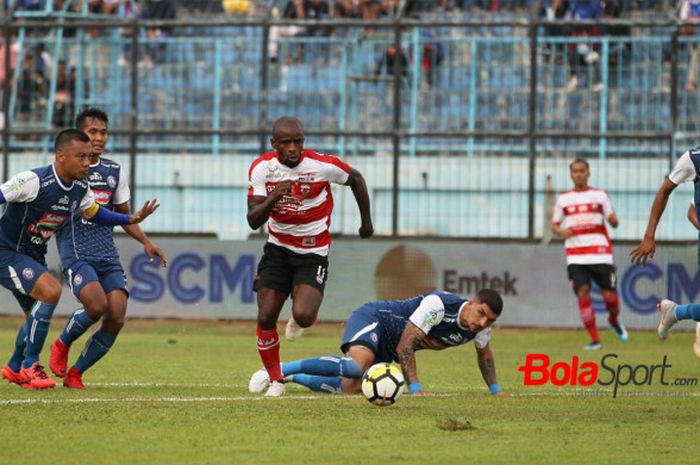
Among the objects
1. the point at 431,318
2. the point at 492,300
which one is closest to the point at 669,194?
the point at 492,300

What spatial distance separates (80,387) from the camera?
468 inches

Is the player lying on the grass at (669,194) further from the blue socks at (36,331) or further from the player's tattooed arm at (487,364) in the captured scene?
the blue socks at (36,331)

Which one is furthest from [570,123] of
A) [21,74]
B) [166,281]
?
[21,74]

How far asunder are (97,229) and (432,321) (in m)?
3.10

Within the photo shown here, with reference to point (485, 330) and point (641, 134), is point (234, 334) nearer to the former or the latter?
point (641, 134)

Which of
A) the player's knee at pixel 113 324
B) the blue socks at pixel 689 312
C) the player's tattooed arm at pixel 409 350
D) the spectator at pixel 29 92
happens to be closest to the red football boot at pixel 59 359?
the player's knee at pixel 113 324

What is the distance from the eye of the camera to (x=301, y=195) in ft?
38.2

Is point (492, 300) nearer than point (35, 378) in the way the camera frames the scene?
Yes

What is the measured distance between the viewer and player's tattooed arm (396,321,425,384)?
1124cm

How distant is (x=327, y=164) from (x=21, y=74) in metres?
14.0

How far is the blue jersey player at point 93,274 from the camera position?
11914mm

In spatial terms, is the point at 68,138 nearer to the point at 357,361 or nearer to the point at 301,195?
the point at 301,195

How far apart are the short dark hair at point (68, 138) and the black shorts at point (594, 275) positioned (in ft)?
31.1

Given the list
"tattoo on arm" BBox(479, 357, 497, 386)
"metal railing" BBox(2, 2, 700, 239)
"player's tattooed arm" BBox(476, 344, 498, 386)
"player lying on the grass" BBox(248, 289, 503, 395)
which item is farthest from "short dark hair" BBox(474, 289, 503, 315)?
"metal railing" BBox(2, 2, 700, 239)
